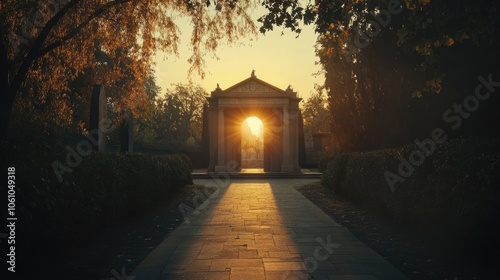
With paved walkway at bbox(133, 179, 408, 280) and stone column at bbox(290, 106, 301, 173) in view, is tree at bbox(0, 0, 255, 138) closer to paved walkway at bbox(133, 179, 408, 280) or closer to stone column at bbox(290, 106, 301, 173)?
paved walkway at bbox(133, 179, 408, 280)

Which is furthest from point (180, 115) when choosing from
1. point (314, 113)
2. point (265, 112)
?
point (265, 112)

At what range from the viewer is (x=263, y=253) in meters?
6.68

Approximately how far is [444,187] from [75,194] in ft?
18.6

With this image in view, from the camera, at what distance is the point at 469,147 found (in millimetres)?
6777

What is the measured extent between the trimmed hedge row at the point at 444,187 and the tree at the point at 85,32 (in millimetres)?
5177

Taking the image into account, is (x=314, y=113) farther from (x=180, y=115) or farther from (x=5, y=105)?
(x=5, y=105)

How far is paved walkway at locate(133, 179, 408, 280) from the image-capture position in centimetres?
553

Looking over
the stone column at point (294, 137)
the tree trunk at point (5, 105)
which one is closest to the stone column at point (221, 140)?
the stone column at point (294, 137)

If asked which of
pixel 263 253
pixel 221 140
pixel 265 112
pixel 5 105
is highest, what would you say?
pixel 265 112

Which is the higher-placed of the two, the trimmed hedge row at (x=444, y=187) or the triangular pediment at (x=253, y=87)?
the triangular pediment at (x=253, y=87)

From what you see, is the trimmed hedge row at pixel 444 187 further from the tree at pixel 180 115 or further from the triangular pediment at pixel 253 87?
the tree at pixel 180 115

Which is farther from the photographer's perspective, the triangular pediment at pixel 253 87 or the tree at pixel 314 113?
the tree at pixel 314 113

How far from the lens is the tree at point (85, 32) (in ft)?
34.1

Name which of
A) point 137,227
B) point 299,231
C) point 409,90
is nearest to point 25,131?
point 137,227
